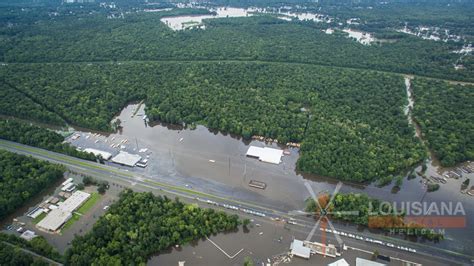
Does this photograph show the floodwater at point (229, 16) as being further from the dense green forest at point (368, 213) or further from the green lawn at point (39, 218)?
the dense green forest at point (368, 213)

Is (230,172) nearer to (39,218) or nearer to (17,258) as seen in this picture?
(39,218)

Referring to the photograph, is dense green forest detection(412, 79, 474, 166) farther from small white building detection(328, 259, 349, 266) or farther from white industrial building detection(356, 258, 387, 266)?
small white building detection(328, 259, 349, 266)

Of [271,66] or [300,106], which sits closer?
[300,106]

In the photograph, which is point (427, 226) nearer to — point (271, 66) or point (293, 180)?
A: point (293, 180)

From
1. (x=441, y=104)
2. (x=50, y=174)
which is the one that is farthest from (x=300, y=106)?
(x=50, y=174)

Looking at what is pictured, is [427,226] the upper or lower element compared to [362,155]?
lower

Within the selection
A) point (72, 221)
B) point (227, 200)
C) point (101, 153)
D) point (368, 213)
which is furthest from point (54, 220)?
point (368, 213)
